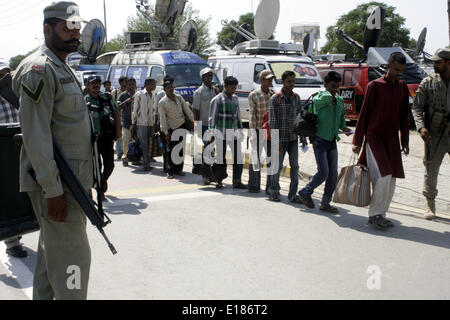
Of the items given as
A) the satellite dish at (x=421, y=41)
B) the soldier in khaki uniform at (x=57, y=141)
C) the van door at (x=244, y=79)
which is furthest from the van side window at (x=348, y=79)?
the soldier in khaki uniform at (x=57, y=141)

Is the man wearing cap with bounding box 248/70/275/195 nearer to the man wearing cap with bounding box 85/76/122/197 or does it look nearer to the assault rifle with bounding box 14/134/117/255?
the man wearing cap with bounding box 85/76/122/197

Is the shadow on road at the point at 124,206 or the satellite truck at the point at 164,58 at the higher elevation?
the satellite truck at the point at 164,58

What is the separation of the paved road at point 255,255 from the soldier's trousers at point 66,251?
3.28ft

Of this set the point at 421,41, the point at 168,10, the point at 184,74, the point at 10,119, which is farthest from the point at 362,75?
the point at 10,119

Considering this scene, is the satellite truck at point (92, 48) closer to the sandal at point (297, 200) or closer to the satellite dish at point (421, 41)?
the satellite dish at point (421, 41)

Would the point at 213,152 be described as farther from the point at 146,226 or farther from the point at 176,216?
the point at 146,226

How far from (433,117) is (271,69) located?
9425mm

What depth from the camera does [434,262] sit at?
4.62 metres

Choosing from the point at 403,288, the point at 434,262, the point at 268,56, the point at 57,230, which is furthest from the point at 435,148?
the point at 268,56

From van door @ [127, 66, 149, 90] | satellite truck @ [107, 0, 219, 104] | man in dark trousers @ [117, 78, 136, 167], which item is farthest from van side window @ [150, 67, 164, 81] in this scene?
man in dark trousers @ [117, 78, 136, 167]

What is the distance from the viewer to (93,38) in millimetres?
24328

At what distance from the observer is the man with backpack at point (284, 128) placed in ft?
22.8

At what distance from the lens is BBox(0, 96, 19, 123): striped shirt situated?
516 cm

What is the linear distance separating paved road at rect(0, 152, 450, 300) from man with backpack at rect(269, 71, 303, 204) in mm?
285
